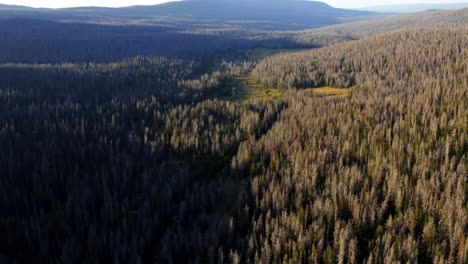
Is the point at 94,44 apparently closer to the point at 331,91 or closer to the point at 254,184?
the point at 331,91

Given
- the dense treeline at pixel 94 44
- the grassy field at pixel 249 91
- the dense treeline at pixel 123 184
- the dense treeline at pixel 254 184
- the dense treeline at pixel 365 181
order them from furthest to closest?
1. the dense treeline at pixel 94 44
2. the grassy field at pixel 249 91
3. the dense treeline at pixel 123 184
4. the dense treeline at pixel 254 184
5. the dense treeline at pixel 365 181

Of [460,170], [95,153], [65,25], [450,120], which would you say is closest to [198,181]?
[95,153]

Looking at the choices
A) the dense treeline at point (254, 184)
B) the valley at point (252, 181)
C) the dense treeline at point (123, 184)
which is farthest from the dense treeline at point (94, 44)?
the dense treeline at point (254, 184)

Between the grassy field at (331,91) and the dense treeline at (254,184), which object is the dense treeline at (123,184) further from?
the grassy field at (331,91)

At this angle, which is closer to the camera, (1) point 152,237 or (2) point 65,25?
(1) point 152,237

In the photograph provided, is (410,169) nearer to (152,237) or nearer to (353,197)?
(353,197)

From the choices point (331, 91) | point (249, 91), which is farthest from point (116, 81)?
point (331, 91)

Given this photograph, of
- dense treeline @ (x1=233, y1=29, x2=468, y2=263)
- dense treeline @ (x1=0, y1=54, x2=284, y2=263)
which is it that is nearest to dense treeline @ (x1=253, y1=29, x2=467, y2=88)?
dense treeline @ (x1=233, y1=29, x2=468, y2=263)

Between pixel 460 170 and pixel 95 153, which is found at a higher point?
pixel 460 170

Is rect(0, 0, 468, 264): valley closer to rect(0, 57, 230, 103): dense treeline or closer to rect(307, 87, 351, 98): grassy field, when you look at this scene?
rect(307, 87, 351, 98): grassy field
